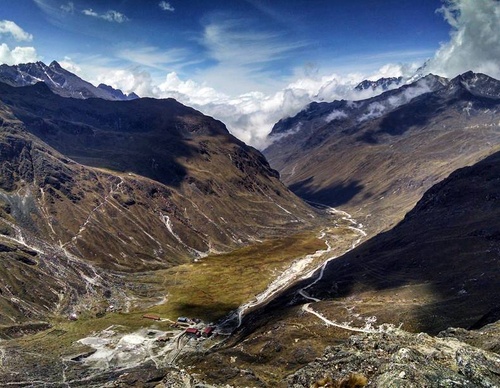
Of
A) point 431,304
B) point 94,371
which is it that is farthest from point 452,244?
point 94,371

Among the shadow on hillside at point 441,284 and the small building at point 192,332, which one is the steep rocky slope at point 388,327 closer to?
the shadow on hillside at point 441,284

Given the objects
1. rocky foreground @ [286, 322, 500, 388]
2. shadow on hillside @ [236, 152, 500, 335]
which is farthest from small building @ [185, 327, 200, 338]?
rocky foreground @ [286, 322, 500, 388]

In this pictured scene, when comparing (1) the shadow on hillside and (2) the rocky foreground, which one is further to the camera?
(1) the shadow on hillside

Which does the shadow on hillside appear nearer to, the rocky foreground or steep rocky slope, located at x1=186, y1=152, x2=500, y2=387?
steep rocky slope, located at x1=186, y1=152, x2=500, y2=387

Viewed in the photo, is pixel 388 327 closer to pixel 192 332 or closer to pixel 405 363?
pixel 405 363

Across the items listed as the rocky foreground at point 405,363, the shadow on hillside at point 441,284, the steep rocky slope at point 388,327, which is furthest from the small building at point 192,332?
the rocky foreground at point 405,363

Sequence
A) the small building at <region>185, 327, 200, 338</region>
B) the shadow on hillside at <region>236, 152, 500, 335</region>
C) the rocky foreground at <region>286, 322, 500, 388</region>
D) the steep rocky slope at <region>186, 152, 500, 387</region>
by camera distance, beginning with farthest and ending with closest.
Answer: the small building at <region>185, 327, 200, 338</region> → the shadow on hillside at <region>236, 152, 500, 335</region> → the steep rocky slope at <region>186, 152, 500, 387</region> → the rocky foreground at <region>286, 322, 500, 388</region>

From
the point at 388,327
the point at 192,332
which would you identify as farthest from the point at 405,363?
the point at 192,332

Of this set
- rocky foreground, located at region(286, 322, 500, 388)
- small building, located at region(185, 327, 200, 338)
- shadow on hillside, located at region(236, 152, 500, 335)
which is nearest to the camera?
rocky foreground, located at region(286, 322, 500, 388)

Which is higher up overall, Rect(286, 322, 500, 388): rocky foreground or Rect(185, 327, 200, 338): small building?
Rect(286, 322, 500, 388): rocky foreground

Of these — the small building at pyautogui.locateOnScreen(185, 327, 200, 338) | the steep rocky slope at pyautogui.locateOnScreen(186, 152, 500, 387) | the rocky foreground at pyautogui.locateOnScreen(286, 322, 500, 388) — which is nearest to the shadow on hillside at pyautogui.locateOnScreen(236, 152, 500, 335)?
the steep rocky slope at pyautogui.locateOnScreen(186, 152, 500, 387)

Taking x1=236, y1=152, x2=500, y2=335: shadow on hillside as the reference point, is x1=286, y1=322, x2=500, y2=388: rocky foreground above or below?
above
